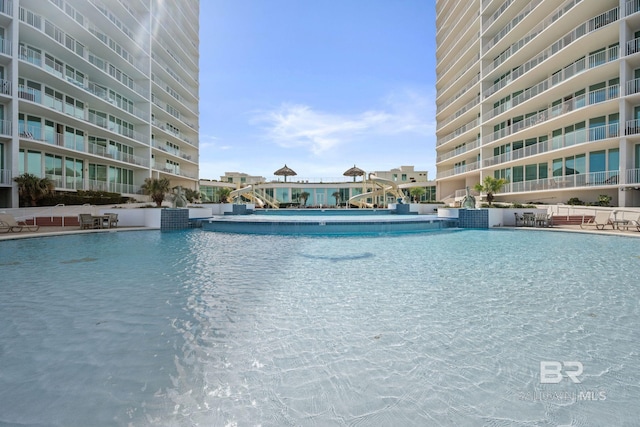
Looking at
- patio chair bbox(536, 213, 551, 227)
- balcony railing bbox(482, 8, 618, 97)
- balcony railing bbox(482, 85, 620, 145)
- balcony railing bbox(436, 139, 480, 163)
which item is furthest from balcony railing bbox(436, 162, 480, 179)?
patio chair bbox(536, 213, 551, 227)

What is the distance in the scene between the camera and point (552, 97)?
21.6 metres

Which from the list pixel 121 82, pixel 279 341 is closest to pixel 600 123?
pixel 279 341

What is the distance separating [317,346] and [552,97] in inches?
1044

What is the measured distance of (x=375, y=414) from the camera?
1973 millimetres

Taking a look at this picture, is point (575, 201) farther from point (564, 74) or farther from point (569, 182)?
point (564, 74)

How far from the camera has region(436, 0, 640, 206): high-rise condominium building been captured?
16.7m

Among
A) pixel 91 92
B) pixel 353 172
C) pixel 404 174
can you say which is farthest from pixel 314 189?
pixel 91 92

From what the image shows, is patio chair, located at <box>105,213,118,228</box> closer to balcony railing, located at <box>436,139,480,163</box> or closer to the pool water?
the pool water

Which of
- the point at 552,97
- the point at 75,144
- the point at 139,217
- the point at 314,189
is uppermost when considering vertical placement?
the point at 552,97

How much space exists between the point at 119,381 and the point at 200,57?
168 feet

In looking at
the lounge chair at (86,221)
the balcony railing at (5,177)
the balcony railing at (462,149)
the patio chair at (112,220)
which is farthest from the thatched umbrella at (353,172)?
the balcony railing at (5,177)

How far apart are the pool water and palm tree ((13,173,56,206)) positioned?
46.8 ft

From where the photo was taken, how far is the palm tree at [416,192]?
42.2 metres

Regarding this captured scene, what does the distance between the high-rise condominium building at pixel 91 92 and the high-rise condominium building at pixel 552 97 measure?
102 ft
